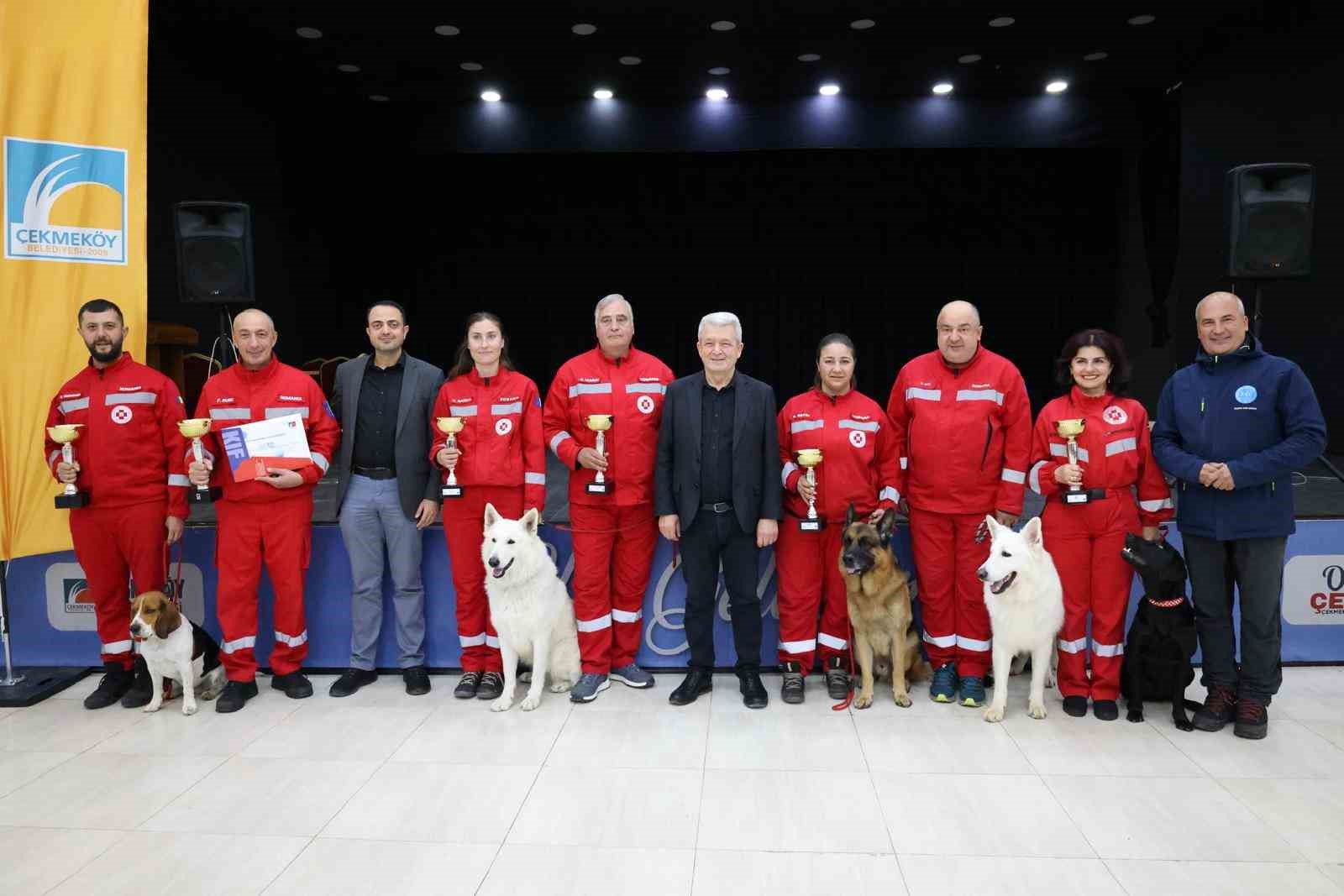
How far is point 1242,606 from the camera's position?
332 cm

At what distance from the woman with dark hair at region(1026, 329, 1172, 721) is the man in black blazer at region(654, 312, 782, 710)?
124cm

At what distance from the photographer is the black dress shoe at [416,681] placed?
3.80 meters

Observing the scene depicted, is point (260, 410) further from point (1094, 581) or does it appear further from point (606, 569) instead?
point (1094, 581)

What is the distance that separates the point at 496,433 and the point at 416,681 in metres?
1.29

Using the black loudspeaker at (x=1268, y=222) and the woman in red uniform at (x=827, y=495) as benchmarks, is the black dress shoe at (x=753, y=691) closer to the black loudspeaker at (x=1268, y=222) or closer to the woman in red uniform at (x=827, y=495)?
the woman in red uniform at (x=827, y=495)

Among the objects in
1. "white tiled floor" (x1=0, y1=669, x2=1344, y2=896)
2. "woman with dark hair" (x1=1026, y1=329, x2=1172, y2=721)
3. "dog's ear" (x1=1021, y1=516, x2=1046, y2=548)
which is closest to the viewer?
"white tiled floor" (x1=0, y1=669, x2=1344, y2=896)

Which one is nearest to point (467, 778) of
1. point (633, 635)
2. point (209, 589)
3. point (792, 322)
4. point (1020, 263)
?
point (633, 635)

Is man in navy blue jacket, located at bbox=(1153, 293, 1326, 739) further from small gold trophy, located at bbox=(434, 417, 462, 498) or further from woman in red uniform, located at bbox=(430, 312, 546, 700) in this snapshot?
small gold trophy, located at bbox=(434, 417, 462, 498)

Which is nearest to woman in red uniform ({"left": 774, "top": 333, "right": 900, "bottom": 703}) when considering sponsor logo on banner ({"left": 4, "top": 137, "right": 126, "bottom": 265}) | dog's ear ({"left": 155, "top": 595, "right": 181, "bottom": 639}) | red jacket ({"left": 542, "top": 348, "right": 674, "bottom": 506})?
red jacket ({"left": 542, "top": 348, "right": 674, "bottom": 506})

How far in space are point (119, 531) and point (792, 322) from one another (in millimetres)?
9833

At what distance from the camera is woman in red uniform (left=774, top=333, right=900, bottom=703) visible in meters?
3.63

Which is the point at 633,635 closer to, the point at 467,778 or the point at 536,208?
the point at 467,778

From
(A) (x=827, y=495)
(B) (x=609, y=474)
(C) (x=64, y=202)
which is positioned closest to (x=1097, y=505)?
(A) (x=827, y=495)

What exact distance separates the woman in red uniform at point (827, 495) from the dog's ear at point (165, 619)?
2.79 m
